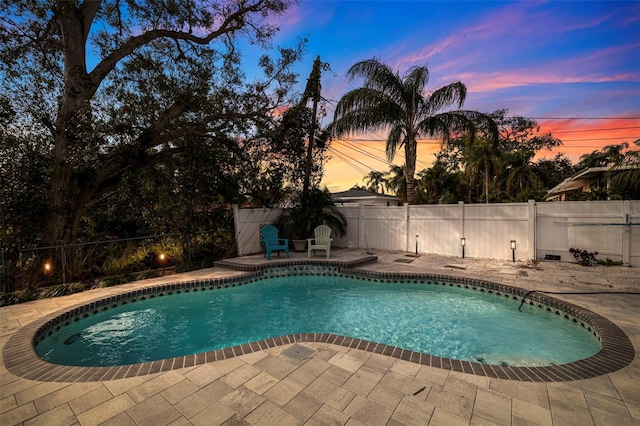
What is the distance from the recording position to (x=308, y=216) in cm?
972

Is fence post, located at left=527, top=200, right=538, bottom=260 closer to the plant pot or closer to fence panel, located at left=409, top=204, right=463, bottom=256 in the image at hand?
fence panel, located at left=409, top=204, right=463, bottom=256

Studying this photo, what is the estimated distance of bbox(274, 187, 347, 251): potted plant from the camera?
9680 mm

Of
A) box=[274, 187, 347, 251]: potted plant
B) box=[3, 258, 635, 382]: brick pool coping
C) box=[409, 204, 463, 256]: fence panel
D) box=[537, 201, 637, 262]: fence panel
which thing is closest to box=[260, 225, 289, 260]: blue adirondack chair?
box=[274, 187, 347, 251]: potted plant

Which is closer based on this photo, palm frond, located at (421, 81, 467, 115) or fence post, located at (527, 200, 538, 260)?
fence post, located at (527, 200, 538, 260)

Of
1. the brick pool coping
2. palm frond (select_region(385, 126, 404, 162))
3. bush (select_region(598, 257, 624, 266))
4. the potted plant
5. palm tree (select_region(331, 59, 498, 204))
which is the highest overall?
palm tree (select_region(331, 59, 498, 204))

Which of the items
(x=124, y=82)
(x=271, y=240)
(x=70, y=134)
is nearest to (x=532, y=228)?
(x=271, y=240)

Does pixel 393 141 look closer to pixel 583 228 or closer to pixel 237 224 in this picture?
pixel 583 228

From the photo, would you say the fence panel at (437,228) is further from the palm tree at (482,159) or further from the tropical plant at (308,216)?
the palm tree at (482,159)

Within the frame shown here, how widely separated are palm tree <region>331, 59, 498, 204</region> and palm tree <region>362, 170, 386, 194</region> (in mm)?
28459

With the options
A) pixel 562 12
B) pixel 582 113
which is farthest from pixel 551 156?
pixel 562 12

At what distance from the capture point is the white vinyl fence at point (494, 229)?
664cm

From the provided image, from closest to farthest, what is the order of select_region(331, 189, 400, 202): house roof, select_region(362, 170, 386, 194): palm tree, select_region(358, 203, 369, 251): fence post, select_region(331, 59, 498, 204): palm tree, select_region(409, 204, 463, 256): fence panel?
select_region(409, 204, 463, 256): fence panel → select_region(331, 59, 498, 204): palm tree → select_region(358, 203, 369, 251): fence post → select_region(331, 189, 400, 202): house roof → select_region(362, 170, 386, 194): palm tree

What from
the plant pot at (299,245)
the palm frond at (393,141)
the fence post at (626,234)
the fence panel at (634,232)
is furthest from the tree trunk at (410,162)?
the fence panel at (634,232)

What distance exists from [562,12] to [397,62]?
14.5ft
